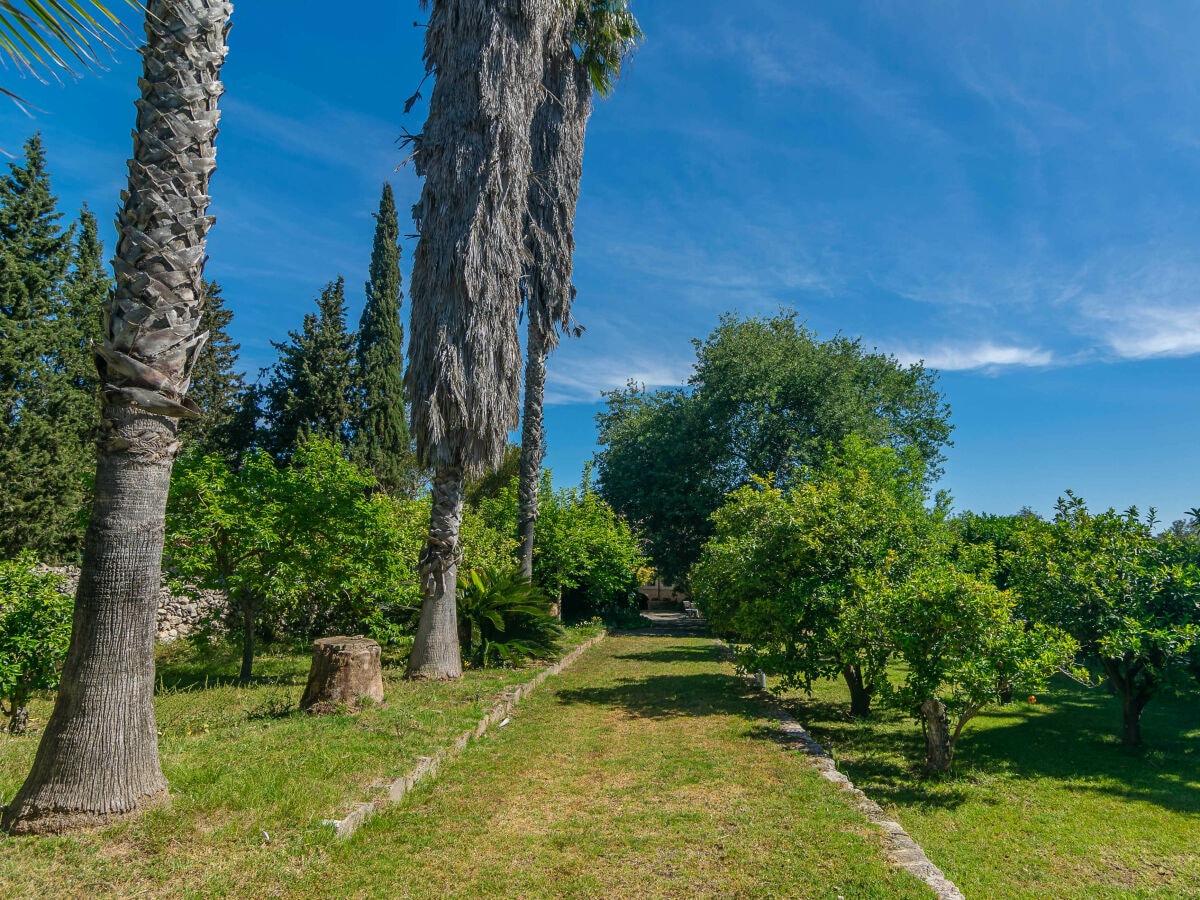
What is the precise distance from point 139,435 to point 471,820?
3545mm

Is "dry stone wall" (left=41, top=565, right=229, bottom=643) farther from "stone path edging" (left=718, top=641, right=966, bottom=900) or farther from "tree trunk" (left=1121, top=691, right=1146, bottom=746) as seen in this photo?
"tree trunk" (left=1121, top=691, right=1146, bottom=746)

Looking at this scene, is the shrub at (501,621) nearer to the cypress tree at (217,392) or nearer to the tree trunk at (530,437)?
the tree trunk at (530,437)

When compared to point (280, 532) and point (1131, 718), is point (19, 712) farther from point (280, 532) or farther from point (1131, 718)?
point (1131, 718)

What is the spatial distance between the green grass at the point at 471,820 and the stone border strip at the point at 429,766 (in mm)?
90

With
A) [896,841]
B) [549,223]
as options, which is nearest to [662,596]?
[549,223]

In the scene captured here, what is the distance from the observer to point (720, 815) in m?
4.92

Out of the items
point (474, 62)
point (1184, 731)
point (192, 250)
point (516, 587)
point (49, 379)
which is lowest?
point (1184, 731)

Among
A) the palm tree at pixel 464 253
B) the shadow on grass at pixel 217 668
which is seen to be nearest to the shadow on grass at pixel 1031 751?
the palm tree at pixel 464 253

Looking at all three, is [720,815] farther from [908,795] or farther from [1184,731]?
[1184,731]

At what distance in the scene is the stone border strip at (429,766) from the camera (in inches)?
171

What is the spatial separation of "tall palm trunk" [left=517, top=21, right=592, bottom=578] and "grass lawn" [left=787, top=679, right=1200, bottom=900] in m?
8.15

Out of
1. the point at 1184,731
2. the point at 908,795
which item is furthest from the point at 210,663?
the point at 1184,731

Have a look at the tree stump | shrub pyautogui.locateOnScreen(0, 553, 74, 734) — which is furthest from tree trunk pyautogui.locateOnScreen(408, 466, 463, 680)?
shrub pyautogui.locateOnScreen(0, 553, 74, 734)

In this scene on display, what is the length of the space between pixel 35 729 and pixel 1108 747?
527 inches
